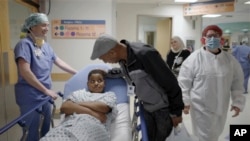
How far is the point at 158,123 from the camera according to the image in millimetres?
1696

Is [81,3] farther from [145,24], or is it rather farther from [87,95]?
[145,24]

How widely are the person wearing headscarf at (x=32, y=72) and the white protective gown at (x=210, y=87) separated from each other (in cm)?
129

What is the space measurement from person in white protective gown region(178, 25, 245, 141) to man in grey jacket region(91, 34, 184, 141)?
0.52m

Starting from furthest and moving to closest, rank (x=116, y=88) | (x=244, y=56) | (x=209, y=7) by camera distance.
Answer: (x=244, y=56) → (x=209, y=7) → (x=116, y=88)

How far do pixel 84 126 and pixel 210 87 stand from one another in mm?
1195

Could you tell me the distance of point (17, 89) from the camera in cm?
217

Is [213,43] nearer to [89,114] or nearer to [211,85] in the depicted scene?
[211,85]

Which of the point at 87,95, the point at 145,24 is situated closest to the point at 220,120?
the point at 87,95

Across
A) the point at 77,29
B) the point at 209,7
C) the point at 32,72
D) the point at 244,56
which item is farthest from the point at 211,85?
the point at 244,56

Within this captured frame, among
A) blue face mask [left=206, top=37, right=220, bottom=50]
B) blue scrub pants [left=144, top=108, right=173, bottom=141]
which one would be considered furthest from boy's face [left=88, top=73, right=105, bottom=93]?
blue face mask [left=206, top=37, right=220, bottom=50]

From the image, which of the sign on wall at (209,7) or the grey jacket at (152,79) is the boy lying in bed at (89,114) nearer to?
the grey jacket at (152,79)

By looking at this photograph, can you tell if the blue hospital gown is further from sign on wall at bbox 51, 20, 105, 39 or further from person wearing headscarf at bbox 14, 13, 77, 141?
sign on wall at bbox 51, 20, 105, 39

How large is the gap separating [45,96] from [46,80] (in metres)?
0.17

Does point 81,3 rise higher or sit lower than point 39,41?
higher
